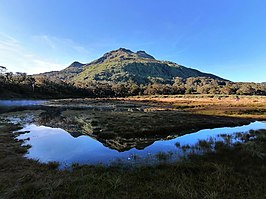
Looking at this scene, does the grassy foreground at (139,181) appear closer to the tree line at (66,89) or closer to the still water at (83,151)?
the still water at (83,151)

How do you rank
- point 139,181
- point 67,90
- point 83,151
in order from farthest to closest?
point 67,90
point 83,151
point 139,181

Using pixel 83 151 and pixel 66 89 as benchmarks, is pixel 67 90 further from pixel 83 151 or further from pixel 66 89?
pixel 83 151

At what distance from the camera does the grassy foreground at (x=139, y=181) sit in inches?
308

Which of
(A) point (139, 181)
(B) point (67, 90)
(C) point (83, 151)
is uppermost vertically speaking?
(B) point (67, 90)

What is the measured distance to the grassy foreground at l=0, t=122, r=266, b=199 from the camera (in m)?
7.82

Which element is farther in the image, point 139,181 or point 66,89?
point 66,89

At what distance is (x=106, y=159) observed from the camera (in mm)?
15031

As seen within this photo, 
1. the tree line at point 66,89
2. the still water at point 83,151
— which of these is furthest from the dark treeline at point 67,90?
the still water at point 83,151

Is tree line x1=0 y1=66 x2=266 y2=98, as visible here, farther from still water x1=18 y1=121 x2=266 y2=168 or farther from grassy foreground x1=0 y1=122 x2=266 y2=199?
grassy foreground x1=0 y1=122 x2=266 y2=199

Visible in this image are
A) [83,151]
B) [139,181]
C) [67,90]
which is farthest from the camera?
[67,90]

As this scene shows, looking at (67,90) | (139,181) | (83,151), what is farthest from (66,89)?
(139,181)

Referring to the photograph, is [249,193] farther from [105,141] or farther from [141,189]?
[105,141]

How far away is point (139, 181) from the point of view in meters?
9.50

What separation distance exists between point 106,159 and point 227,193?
9.51m
